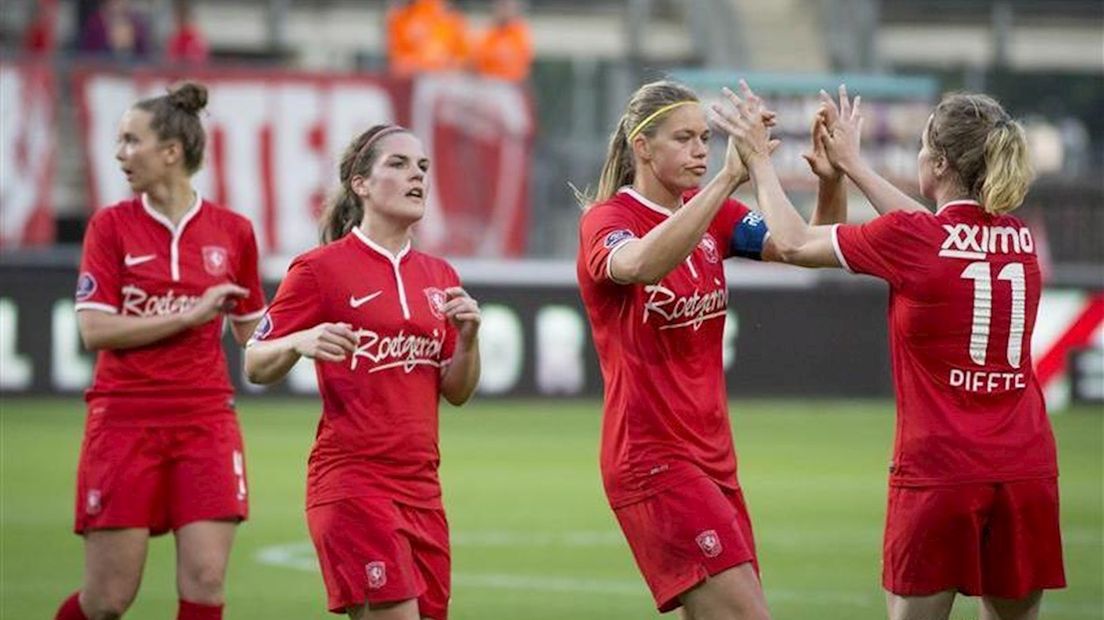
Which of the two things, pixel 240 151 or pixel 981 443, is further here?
pixel 240 151

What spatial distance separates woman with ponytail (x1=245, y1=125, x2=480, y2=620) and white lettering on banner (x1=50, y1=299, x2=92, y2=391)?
12585 mm

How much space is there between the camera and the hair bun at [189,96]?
871 cm

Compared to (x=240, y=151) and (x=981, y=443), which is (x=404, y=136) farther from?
(x=240, y=151)

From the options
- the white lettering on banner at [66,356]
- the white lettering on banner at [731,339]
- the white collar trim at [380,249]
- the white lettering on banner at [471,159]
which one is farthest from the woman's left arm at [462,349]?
the white lettering on banner at [471,159]

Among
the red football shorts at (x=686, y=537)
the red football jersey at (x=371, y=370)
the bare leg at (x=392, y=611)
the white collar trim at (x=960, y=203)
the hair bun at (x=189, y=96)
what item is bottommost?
the bare leg at (x=392, y=611)

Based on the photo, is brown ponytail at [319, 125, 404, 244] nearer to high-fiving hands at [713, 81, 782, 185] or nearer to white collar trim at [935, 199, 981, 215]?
high-fiving hands at [713, 81, 782, 185]

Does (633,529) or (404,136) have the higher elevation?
(404,136)

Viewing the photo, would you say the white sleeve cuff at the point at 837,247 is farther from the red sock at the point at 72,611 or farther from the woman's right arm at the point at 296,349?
the red sock at the point at 72,611

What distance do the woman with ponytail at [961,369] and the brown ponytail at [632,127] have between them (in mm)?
335

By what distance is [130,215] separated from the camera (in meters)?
8.60

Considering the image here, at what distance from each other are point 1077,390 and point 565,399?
15.7 feet

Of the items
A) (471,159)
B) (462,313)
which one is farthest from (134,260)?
(471,159)

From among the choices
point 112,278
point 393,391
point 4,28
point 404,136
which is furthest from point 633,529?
point 4,28

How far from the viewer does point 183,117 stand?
8664 mm
